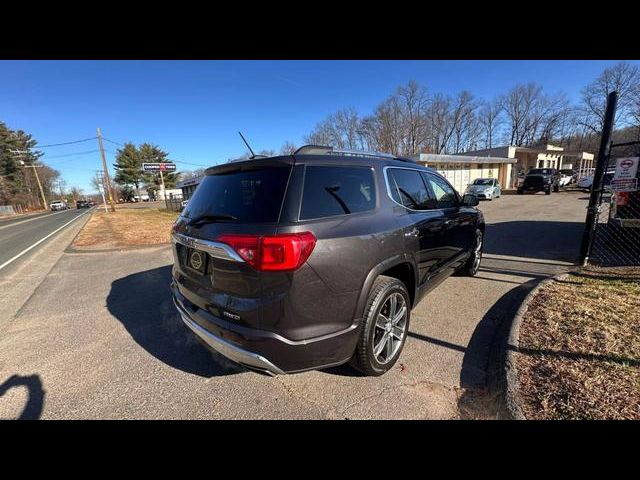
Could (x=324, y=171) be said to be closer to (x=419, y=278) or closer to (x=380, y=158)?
(x=380, y=158)

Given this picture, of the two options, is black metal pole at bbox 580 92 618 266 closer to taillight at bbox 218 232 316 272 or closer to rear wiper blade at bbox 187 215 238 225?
taillight at bbox 218 232 316 272

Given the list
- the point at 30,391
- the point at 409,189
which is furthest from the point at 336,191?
the point at 30,391

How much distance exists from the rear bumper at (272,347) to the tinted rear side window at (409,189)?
1.38m

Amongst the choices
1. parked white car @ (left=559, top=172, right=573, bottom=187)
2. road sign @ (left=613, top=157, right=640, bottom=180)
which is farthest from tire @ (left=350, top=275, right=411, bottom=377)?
parked white car @ (left=559, top=172, right=573, bottom=187)

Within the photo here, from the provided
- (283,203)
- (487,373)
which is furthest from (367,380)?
(283,203)

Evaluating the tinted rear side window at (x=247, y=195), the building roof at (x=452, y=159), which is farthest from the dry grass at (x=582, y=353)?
the building roof at (x=452, y=159)

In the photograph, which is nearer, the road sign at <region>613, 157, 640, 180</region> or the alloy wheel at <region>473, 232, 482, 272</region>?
the road sign at <region>613, 157, 640, 180</region>

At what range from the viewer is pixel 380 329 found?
2562mm

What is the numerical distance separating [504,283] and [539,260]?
1.81 metres

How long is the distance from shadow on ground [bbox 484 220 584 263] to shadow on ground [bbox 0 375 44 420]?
24.8 ft

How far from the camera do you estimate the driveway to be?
2217 mm

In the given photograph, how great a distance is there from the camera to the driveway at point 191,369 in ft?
7.27

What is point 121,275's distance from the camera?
5.88 metres

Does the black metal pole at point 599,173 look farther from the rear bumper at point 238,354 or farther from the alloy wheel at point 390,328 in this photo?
the rear bumper at point 238,354
